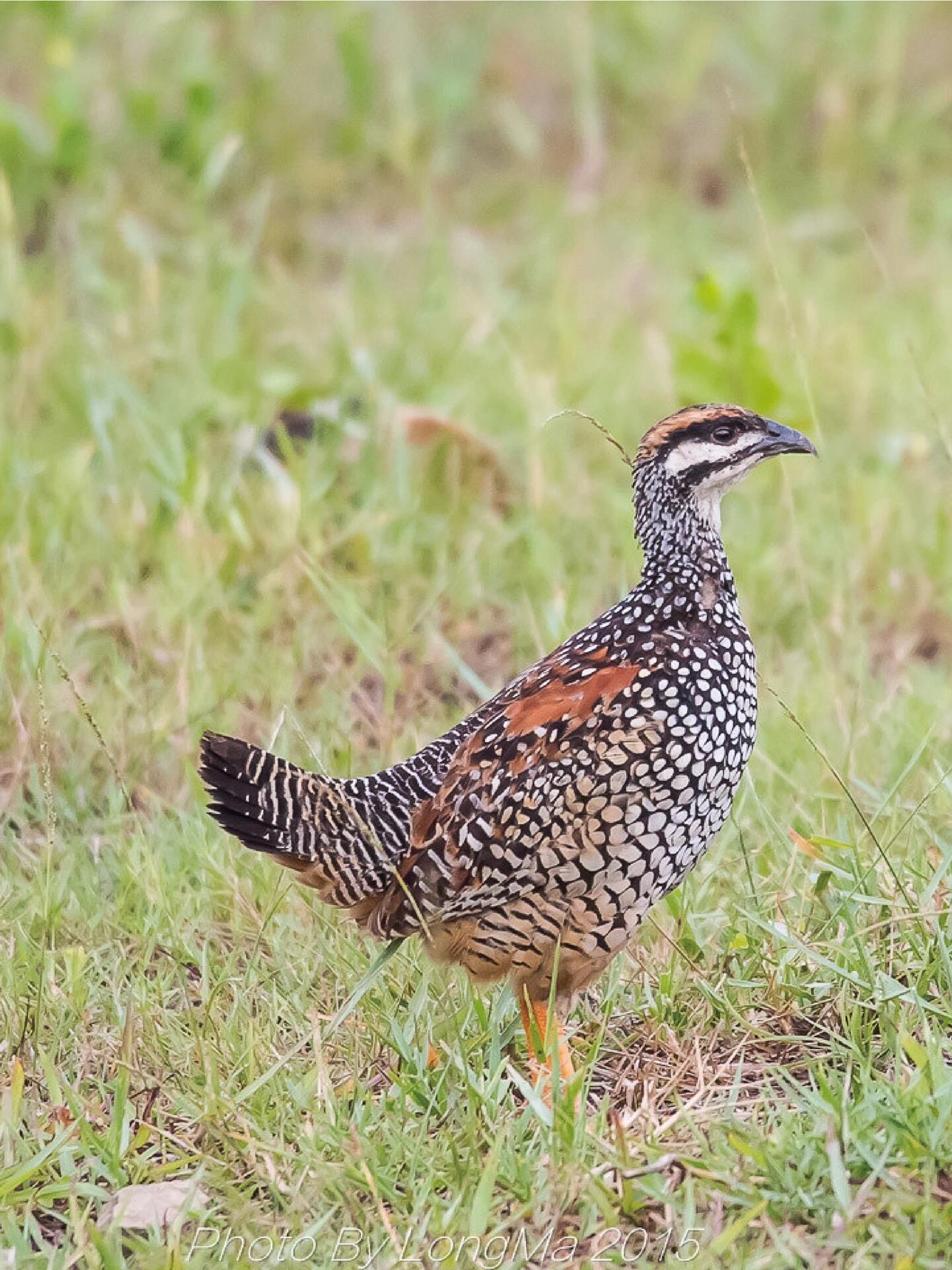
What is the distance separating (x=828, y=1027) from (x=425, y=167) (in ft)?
19.3

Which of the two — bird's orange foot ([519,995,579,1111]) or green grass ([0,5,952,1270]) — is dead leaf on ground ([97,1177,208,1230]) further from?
bird's orange foot ([519,995,579,1111])

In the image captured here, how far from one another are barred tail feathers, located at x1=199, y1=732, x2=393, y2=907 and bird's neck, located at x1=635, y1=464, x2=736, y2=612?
2.55ft

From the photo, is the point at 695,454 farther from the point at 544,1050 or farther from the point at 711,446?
the point at 544,1050

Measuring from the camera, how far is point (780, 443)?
3891 mm

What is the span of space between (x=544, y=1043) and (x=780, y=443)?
1.30 m

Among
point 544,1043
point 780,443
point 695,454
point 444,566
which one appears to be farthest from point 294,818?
point 444,566

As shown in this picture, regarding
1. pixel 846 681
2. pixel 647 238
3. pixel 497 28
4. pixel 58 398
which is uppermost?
pixel 497 28

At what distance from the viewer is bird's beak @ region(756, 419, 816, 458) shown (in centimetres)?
388

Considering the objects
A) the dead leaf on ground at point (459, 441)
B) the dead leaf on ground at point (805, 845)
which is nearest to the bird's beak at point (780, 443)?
the dead leaf on ground at point (805, 845)

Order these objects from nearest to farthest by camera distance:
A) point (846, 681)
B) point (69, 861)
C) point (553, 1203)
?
point (553, 1203)
point (69, 861)
point (846, 681)

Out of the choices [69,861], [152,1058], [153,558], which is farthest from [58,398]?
[152,1058]

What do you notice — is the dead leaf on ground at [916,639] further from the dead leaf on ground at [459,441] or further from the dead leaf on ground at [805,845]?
the dead leaf on ground at [805,845]

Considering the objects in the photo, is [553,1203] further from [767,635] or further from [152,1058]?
[767,635]

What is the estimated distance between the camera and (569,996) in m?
3.72
